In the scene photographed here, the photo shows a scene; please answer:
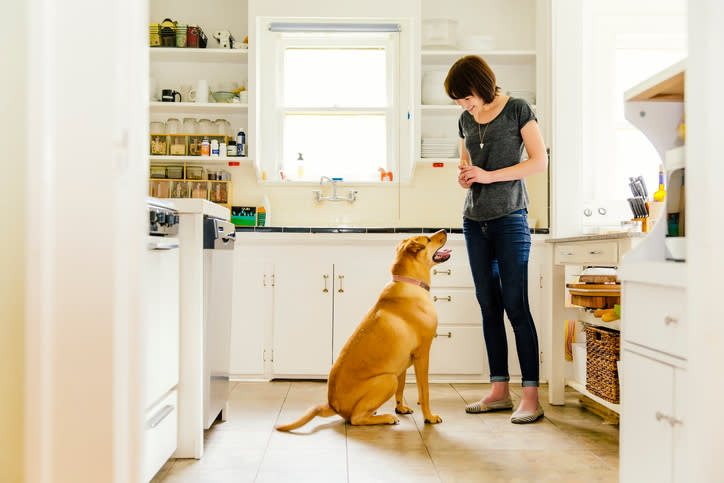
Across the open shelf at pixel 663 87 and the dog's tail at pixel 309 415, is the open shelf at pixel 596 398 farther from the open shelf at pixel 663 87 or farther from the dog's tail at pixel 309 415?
the open shelf at pixel 663 87

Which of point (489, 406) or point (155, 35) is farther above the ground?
point (155, 35)

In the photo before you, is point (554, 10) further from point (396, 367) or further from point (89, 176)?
point (89, 176)

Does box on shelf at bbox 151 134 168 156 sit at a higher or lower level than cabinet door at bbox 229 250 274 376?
higher

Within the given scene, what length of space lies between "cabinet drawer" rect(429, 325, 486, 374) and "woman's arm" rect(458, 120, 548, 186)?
1145 mm

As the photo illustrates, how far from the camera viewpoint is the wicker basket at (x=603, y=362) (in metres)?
2.40

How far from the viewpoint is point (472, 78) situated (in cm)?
250

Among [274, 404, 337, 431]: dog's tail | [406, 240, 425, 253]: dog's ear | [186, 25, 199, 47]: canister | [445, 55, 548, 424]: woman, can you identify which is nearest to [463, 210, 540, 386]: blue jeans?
[445, 55, 548, 424]: woman

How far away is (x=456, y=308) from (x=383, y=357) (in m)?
1.14

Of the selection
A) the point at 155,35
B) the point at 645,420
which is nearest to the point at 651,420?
the point at 645,420

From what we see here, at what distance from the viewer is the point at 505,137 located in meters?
2.57

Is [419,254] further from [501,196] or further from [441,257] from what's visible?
[501,196]

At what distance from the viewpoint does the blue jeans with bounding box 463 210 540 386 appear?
2.55m

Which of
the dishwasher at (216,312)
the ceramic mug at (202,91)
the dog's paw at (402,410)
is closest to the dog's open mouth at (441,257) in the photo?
the dog's paw at (402,410)

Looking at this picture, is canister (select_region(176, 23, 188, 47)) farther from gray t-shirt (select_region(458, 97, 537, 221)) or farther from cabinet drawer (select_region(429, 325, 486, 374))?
cabinet drawer (select_region(429, 325, 486, 374))
